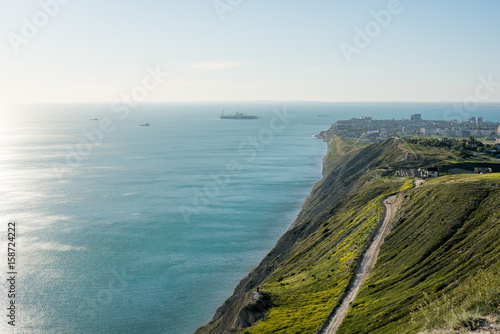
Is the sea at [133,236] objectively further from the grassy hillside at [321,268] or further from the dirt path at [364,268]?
the dirt path at [364,268]

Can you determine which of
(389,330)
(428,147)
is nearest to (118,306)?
(389,330)

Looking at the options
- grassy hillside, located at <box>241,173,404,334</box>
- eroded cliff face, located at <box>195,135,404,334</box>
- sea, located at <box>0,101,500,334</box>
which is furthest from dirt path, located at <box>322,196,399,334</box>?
sea, located at <box>0,101,500,334</box>

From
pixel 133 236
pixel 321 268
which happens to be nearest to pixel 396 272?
pixel 321 268

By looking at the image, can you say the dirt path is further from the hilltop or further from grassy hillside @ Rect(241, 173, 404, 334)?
grassy hillside @ Rect(241, 173, 404, 334)

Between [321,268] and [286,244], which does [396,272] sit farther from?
[286,244]

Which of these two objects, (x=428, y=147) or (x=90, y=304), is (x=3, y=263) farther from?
(x=428, y=147)

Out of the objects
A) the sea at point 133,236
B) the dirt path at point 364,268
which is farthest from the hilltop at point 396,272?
the sea at point 133,236
